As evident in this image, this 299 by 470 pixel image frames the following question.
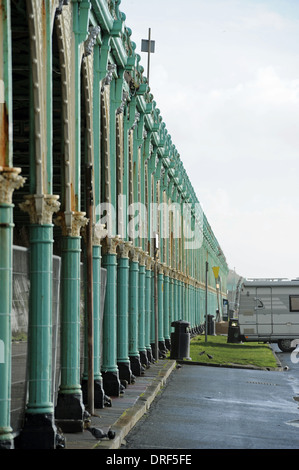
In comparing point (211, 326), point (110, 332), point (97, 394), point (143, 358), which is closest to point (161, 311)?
point (143, 358)

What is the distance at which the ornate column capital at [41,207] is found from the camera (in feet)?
45.8

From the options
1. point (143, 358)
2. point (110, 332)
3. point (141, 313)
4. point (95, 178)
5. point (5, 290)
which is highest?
point (95, 178)

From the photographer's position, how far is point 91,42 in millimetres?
19000

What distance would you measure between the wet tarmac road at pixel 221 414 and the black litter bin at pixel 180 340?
3.95 m

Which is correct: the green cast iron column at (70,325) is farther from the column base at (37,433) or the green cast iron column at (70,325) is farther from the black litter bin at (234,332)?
the black litter bin at (234,332)

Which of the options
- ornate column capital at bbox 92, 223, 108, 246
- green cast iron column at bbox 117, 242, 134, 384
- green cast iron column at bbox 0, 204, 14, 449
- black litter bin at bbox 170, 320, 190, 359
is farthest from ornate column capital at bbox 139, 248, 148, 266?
green cast iron column at bbox 0, 204, 14, 449

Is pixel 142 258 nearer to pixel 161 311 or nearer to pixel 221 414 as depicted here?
pixel 161 311

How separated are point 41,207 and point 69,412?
3.85m

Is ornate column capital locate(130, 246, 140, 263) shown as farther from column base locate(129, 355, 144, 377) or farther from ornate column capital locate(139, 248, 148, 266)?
column base locate(129, 355, 144, 377)

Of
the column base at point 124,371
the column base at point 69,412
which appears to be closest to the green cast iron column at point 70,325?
the column base at point 69,412

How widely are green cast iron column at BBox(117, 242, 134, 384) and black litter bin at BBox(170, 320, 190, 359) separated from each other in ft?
34.3

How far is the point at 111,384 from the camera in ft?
71.7
